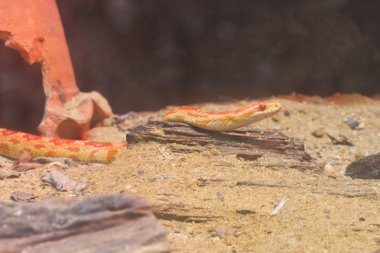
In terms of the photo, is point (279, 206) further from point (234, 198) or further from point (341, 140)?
point (341, 140)

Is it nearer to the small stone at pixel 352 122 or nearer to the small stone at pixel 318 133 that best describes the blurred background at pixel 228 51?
the small stone at pixel 352 122

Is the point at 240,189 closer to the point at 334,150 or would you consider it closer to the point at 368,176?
the point at 368,176

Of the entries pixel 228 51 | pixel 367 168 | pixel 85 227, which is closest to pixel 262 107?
pixel 367 168

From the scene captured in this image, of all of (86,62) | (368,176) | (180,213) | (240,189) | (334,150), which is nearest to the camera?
(180,213)

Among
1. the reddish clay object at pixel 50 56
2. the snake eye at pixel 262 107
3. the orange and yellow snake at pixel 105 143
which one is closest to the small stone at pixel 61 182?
the orange and yellow snake at pixel 105 143

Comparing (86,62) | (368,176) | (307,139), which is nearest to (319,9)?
(307,139)

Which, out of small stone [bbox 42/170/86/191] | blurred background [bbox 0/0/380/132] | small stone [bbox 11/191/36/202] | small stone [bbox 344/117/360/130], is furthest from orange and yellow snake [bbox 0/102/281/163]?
small stone [bbox 344/117/360/130]
